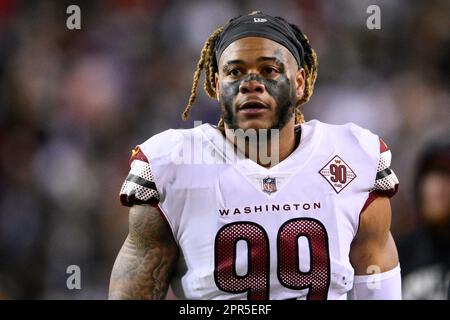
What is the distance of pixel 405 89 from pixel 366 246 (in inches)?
87.6

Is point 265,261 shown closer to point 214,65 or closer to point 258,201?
point 258,201

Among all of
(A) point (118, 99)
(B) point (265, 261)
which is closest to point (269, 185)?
(B) point (265, 261)

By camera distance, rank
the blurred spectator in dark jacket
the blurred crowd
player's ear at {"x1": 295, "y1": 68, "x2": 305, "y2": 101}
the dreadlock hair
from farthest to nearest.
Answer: the blurred crowd, the blurred spectator in dark jacket, the dreadlock hair, player's ear at {"x1": 295, "y1": 68, "x2": 305, "y2": 101}

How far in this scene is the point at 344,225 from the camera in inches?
101

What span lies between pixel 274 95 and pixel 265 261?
1.68 feet

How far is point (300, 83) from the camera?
2.73 metres

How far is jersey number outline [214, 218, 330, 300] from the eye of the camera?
2.47 m

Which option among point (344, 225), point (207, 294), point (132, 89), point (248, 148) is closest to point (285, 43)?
point (248, 148)

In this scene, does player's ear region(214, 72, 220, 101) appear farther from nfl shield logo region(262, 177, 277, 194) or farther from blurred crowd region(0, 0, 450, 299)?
blurred crowd region(0, 0, 450, 299)

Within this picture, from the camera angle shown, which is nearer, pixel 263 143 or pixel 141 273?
pixel 141 273

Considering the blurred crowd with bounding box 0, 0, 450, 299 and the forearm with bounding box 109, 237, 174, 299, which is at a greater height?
the blurred crowd with bounding box 0, 0, 450, 299

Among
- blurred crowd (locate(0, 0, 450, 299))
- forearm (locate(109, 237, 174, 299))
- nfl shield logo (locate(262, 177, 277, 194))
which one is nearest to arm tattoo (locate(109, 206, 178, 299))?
forearm (locate(109, 237, 174, 299))

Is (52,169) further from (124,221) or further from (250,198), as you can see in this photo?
(250,198)

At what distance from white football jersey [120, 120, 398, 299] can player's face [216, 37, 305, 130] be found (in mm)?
125
